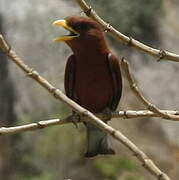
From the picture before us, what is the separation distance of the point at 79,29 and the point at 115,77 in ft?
0.75

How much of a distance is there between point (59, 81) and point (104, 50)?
4.68 m

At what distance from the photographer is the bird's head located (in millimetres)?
2136

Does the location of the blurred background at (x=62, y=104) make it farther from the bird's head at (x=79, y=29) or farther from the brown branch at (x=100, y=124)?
the brown branch at (x=100, y=124)

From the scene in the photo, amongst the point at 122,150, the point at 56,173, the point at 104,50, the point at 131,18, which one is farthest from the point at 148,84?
the point at 104,50

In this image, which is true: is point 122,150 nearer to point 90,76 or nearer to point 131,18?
point 131,18

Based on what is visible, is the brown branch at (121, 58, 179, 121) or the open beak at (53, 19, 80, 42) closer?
the brown branch at (121, 58, 179, 121)

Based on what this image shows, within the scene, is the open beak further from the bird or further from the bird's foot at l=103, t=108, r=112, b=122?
the bird's foot at l=103, t=108, r=112, b=122

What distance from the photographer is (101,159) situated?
682cm

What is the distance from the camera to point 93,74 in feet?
7.54

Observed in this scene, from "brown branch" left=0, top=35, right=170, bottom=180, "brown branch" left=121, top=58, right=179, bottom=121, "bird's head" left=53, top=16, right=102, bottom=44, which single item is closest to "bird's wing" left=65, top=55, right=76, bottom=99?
"bird's head" left=53, top=16, right=102, bottom=44

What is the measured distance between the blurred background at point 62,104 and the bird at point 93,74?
396cm

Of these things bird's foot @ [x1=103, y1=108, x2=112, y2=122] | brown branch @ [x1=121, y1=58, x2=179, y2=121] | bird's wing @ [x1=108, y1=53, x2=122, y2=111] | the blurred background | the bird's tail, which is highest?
brown branch @ [x1=121, y1=58, x2=179, y2=121]

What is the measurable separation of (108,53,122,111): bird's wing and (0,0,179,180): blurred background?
3926 mm

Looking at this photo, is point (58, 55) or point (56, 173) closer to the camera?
point (56, 173)
